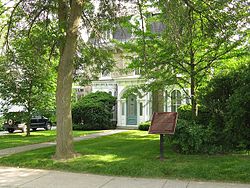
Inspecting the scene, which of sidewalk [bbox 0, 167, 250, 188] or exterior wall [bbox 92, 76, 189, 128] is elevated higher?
exterior wall [bbox 92, 76, 189, 128]

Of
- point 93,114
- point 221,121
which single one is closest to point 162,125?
point 221,121

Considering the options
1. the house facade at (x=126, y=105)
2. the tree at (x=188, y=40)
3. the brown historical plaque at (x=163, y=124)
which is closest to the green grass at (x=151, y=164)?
the brown historical plaque at (x=163, y=124)

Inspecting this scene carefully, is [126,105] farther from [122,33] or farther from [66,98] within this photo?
[66,98]

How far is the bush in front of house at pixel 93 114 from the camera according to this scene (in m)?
27.6

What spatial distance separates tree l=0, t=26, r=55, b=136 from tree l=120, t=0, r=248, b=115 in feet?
26.5

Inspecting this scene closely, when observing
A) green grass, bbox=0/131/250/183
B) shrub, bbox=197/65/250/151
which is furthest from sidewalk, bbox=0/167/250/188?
shrub, bbox=197/65/250/151

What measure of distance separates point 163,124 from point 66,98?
11.1 ft

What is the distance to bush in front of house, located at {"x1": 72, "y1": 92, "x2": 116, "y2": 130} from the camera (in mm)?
27562

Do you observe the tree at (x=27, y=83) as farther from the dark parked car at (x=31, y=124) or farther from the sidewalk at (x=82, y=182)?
the sidewalk at (x=82, y=182)

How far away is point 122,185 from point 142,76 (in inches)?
300

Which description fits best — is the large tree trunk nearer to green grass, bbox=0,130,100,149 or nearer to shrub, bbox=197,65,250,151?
shrub, bbox=197,65,250,151

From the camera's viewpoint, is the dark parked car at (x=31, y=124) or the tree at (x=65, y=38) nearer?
the tree at (x=65, y=38)

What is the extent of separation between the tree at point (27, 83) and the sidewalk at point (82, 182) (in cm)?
1128

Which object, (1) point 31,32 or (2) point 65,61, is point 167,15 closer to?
(2) point 65,61
